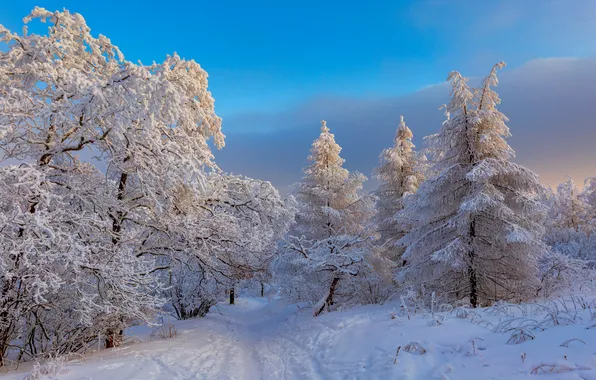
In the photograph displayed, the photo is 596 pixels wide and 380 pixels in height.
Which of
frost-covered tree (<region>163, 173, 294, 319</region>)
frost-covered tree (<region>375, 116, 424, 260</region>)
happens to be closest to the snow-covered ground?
frost-covered tree (<region>163, 173, 294, 319</region>)

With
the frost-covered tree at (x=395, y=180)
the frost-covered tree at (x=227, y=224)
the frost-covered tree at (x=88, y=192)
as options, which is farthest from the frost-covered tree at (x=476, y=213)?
the frost-covered tree at (x=395, y=180)

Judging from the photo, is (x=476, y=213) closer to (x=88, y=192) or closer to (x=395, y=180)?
(x=395, y=180)

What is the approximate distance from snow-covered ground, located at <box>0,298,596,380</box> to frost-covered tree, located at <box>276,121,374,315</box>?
102 inches

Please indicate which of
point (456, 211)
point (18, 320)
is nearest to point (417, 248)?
point (456, 211)

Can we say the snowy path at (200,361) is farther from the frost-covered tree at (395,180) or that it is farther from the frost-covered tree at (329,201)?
the frost-covered tree at (395,180)

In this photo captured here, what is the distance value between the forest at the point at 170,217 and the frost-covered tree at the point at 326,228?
11cm

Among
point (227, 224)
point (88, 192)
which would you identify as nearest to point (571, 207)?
point (227, 224)

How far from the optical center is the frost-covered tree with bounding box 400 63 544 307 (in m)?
9.80

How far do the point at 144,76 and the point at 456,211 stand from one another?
9.81m

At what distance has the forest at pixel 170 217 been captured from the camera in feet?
19.0

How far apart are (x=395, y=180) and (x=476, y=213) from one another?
8.45 metres

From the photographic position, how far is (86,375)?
17.8 feet

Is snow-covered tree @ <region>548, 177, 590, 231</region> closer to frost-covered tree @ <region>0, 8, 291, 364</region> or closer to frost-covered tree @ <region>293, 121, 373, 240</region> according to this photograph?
frost-covered tree @ <region>293, 121, 373, 240</region>

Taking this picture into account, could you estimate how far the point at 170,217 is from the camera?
862 cm
